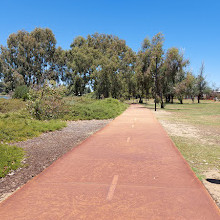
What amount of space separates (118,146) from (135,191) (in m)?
3.60

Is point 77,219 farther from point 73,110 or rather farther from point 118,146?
point 73,110

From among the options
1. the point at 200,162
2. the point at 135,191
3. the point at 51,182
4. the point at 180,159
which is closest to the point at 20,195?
the point at 51,182

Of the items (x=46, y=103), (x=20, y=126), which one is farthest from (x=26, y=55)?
(x=20, y=126)

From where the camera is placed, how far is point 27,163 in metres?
5.64

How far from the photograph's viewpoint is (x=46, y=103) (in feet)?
49.1

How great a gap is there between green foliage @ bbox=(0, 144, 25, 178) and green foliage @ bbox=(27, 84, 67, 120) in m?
8.19

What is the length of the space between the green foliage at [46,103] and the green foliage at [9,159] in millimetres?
8187

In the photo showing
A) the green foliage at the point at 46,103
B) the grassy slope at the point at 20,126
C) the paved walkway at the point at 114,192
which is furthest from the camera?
the green foliage at the point at 46,103

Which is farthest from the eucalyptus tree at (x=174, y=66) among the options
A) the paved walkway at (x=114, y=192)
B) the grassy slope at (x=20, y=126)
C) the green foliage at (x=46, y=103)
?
the paved walkway at (x=114, y=192)

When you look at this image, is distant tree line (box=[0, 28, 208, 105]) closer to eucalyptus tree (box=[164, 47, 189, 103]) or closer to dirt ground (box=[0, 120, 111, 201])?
eucalyptus tree (box=[164, 47, 189, 103])

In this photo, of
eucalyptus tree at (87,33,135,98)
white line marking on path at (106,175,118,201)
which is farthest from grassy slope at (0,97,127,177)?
eucalyptus tree at (87,33,135,98)

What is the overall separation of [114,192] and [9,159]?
3.41m

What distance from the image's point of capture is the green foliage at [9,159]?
5.09 meters

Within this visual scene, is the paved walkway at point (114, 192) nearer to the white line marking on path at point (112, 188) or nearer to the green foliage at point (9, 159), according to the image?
the white line marking on path at point (112, 188)
